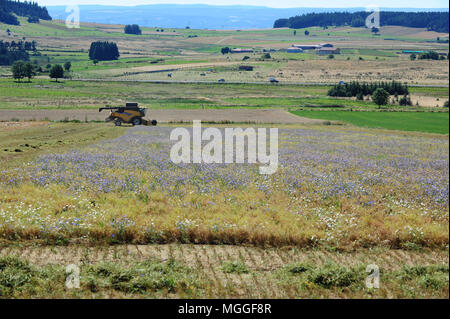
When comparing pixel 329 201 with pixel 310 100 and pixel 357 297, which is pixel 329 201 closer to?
pixel 357 297

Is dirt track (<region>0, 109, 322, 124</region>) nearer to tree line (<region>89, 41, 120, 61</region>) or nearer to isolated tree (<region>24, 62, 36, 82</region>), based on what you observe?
isolated tree (<region>24, 62, 36, 82</region>)

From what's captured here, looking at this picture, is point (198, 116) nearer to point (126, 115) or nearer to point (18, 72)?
point (126, 115)

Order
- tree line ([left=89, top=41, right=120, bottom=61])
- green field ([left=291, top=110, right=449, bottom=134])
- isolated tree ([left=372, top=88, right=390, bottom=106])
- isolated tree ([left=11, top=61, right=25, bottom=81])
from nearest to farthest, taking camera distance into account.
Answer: isolated tree ([left=11, top=61, right=25, bottom=81]) < green field ([left=291, top=110, right=449, bottom=134]) < isolated tree ([left=372, top=88, right=390, bottom=106]) < tree line ([left=89, top=41, right=120, bottom=61])

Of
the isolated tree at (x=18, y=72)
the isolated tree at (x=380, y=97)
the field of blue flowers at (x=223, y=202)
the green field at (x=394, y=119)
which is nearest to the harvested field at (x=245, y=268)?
the field of blue flowers at (x=223, y=202)

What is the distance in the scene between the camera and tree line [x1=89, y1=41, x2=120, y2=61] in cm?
13079

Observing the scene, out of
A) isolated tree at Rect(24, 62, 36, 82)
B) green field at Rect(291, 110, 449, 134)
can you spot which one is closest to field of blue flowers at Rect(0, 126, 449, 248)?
isolated tree at Rect(24, 62, 36, 82)

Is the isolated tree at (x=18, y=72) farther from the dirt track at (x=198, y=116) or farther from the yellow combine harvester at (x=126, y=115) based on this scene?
the yellow combine harvester at (x=126, y=115)

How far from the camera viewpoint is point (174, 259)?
491 inches

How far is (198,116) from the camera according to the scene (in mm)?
68188

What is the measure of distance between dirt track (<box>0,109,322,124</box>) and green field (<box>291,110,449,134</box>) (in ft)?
21.0

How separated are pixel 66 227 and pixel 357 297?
9825 millimetres

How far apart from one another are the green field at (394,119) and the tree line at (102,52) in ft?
257

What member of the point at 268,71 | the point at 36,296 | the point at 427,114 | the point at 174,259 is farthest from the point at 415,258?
the point at 268,71

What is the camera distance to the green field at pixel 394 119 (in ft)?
209
